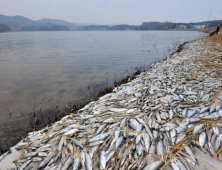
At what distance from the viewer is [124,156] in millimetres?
1851

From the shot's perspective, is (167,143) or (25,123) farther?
Result: (25,123)

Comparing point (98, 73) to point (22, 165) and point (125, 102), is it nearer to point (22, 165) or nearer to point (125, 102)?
point (125, 102)

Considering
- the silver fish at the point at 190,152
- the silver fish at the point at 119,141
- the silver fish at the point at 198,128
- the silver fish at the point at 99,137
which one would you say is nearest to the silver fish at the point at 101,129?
the silver fish at the point at 99,137

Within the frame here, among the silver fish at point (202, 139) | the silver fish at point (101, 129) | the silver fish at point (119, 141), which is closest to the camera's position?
the silver fish at point (202, 139)

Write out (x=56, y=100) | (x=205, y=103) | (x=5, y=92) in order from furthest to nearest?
1. (x=5, y=92)
2. (x=56, y=100)
3. (x=205, y=103)

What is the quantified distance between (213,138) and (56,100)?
5.08 metres

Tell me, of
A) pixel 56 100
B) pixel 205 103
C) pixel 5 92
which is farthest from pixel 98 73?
pixel 205 103

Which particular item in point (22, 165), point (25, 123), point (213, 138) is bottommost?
point (25, 123)

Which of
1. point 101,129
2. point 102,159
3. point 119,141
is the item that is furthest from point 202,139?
point 101,129

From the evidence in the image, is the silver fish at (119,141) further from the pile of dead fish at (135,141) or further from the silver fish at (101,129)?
the silver fish at (101,129)

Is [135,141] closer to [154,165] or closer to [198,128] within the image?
[154,165]

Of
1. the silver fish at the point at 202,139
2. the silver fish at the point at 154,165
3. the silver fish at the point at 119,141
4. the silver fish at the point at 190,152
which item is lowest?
the silver fish at the point at 119,141

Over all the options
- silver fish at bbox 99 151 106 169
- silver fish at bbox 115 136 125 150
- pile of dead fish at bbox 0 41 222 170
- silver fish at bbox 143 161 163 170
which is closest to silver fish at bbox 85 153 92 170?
pile of dead fish at bbox 0 41 222 170

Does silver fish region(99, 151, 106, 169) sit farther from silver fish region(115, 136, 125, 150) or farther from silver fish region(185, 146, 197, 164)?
silver fish region(185, 146, 197, 164)
